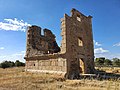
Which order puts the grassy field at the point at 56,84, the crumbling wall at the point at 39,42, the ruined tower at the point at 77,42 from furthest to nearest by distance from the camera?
the crumbling wall at the point at 39,42, the ruined tower at the point at 77,42, the grassy field at the point at 56,84

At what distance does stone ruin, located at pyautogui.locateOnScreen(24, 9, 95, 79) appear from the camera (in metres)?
16.0

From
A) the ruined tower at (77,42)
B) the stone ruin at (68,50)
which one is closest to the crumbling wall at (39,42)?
the stone ruin at (68,50)

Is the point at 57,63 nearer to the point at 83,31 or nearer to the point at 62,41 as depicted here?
the point at 62,41

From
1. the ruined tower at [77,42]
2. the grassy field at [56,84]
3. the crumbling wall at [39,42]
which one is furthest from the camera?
the crumbling wall at [39,42]

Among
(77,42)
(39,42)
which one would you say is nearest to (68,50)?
(77,42)

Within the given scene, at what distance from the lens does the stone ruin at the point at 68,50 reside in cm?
1596

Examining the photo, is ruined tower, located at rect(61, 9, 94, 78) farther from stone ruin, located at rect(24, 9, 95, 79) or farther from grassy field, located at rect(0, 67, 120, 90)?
grassy field, located at rect(0, 67, 120, 90)

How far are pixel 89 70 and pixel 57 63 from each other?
5.44m

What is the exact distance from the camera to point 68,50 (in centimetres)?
1611

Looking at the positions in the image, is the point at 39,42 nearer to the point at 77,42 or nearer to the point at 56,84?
the point at 77,42

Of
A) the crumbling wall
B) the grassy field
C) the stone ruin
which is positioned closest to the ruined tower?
the stone ruin

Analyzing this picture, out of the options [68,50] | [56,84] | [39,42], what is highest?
[39,42]

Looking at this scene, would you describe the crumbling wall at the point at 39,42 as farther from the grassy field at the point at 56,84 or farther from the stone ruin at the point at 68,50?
the grassy field at the point at 56,84

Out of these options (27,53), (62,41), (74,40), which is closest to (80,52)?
(74,40)
